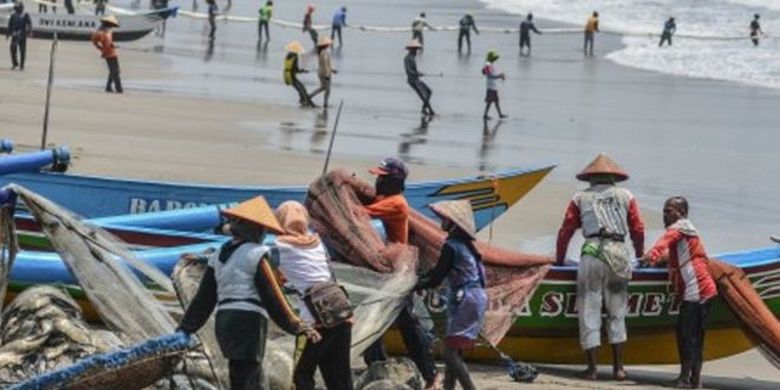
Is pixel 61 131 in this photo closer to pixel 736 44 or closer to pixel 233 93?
pixel 233 93

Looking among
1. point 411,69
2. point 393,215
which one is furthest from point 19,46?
point 393,215

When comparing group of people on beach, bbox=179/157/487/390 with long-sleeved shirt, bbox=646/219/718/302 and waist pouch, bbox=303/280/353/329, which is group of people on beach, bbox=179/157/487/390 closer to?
Result: waist pouch, bbox=303/280/353/329

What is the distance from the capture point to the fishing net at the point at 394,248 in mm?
11016

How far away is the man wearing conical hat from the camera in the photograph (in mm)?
11805

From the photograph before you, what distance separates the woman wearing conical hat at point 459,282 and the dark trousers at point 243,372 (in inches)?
84.6

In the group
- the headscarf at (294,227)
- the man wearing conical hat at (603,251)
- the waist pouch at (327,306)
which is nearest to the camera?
the waist pouch at (327,306)

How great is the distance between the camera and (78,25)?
40.0 metres

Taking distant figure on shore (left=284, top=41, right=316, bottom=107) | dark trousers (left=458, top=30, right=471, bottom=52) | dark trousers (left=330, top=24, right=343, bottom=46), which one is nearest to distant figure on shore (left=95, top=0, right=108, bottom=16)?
dark trousers (left=330, top=24, right=343, bottom=46)

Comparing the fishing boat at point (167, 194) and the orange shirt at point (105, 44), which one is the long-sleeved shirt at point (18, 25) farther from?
the fishing boat at point (167, 194)

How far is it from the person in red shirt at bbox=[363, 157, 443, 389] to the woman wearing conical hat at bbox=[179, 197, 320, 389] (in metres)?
2.40

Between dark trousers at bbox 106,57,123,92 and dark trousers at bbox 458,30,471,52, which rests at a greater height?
dark trousers at bbox 106,57,123,92

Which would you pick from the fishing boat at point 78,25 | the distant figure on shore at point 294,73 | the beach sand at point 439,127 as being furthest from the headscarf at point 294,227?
the fishing boat at point 78,25

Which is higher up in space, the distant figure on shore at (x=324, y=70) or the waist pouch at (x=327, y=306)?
the waist pouch at (x=327, y=306)

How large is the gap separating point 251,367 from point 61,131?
603 inches
